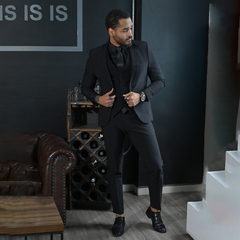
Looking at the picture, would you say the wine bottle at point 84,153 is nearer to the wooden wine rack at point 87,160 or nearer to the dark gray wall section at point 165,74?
the wooden wine rack at point 87,160

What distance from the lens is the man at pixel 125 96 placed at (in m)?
2.30

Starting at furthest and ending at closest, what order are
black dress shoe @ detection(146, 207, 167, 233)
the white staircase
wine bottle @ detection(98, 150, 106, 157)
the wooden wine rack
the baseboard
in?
the baseboard
wine bottle @ detection(98, 150, 106, 157)
the wooden wine rack
black dress shoe @ detection(146, 207, 167, 233)
the white staircase

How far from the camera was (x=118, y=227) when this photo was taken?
8.05ft

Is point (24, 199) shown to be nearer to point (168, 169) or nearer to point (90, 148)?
point (90, 148)

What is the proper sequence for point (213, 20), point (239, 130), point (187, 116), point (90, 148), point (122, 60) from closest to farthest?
point (239, 130) → point (122, 60) → point (90, 148) → point (213, 20) → point (187, 116)

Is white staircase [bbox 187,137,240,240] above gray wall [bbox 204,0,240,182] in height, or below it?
below

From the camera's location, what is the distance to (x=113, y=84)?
7.75ft

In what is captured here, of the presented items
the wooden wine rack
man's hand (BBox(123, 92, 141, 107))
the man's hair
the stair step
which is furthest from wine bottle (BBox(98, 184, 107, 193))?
the man's hair

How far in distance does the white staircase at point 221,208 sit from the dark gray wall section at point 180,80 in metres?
1.16

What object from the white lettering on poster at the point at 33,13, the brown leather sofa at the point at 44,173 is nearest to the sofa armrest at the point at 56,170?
the brown leather sofa at the point at 44,173

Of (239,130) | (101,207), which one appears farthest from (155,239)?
(239,130)

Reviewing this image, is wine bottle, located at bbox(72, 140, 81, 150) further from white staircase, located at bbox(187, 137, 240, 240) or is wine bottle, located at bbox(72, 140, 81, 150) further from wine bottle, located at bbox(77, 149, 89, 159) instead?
white staircase, located at bbox(187, 137, 240, 240)

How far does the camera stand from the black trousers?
2.36m

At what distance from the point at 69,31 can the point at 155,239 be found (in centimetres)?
227
